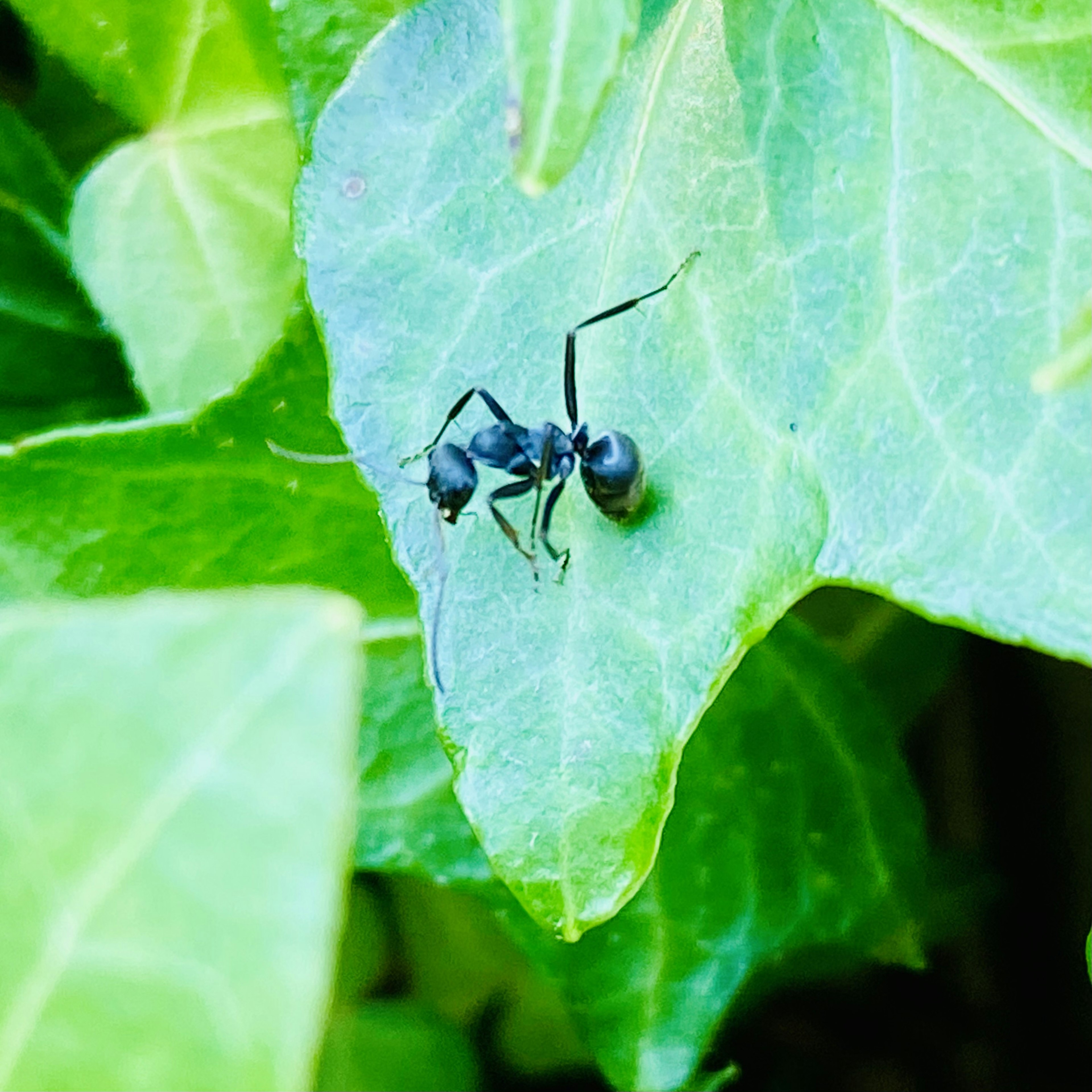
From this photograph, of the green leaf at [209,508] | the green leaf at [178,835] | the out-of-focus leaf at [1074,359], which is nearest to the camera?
the green leaf at [178,835]

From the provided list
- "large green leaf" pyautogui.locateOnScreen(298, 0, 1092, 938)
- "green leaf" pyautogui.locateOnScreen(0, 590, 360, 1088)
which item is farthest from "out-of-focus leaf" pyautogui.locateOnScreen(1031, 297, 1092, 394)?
"green leaf" pyautogui.locateOnScreen(0, 590, 360, 1088)

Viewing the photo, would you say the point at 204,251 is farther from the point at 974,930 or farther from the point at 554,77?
the point at 974,930

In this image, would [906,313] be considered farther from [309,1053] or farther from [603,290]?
[309,1053]

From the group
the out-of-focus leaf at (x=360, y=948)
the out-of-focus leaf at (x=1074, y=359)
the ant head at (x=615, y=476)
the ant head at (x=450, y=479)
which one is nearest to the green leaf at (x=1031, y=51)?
the out-of-focus leaf at (x=1074, y=359)

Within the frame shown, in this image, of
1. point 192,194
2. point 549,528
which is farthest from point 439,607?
point 192,194

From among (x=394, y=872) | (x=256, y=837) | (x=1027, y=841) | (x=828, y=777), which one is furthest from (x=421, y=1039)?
(x=256, y=837)

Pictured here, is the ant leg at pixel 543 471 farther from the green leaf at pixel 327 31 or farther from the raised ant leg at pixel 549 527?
the green leaf at pixel 327 31
